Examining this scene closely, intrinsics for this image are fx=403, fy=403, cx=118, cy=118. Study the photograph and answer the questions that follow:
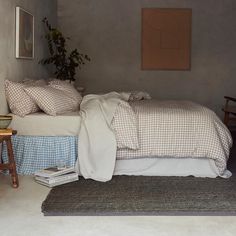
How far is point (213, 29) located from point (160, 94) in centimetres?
138

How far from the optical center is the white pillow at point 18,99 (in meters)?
3.72

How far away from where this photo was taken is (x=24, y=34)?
14.4 feet

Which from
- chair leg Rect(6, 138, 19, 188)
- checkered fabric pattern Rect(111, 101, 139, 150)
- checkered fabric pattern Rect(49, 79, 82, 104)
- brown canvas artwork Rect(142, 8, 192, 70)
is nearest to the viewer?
chair leg Rect(6, 138, 19, 188)

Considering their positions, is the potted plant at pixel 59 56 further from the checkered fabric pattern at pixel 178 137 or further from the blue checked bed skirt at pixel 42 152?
the checkered fabric pattern at pixel 178 137

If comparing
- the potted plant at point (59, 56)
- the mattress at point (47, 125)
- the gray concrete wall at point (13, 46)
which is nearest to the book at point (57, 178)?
the mattress at point (47, 125)

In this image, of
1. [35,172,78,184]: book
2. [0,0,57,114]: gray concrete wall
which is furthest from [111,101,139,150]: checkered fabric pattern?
[0,0,57,114]: gray concrete wall

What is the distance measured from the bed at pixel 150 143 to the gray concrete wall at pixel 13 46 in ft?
1.39

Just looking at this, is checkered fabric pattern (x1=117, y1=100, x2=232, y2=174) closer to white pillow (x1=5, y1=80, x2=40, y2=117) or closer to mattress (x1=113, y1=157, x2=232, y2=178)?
mattress (x1=113, y1=157, x2=232, y2=178)

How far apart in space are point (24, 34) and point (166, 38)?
2907 millimetres

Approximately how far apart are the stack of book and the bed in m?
0.22

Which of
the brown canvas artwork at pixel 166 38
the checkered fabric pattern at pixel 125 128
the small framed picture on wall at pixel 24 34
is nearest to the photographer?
the checkered fabric pattern at pixel 125 128

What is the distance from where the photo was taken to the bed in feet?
11.7

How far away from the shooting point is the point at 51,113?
12.2ft

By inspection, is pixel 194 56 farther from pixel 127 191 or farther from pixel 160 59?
pixel 127 191
